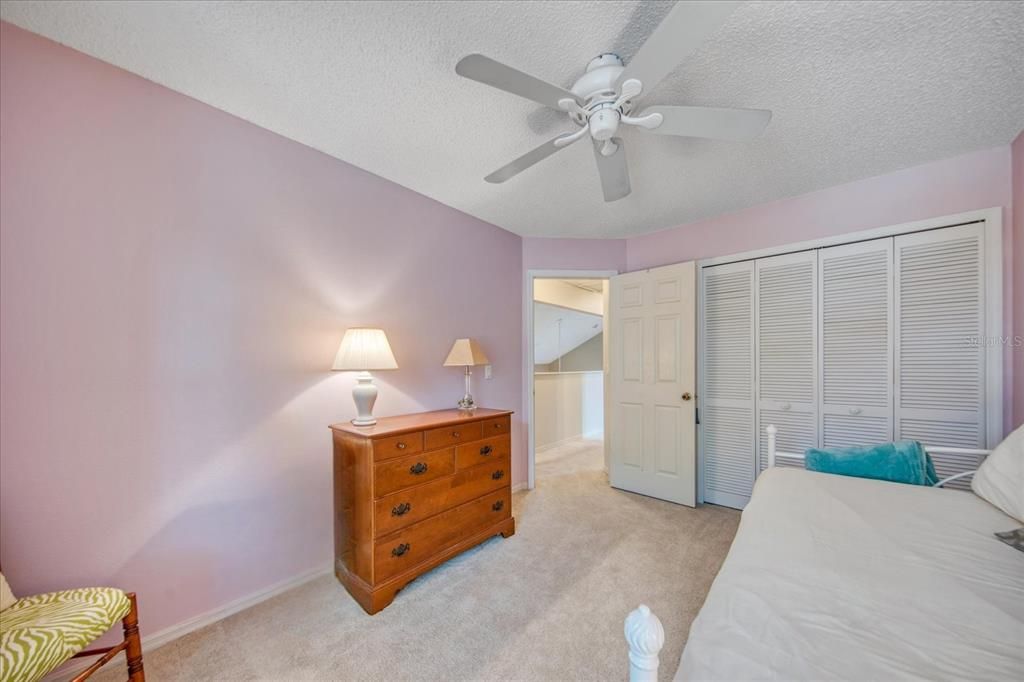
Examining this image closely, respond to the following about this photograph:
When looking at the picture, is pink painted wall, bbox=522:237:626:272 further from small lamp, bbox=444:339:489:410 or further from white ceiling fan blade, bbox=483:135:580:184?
white ceiling fan blade, bbox=483:135:580:184

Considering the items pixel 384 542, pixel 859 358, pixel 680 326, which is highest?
pixel 680 326

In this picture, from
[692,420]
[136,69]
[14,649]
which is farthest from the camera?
[692,420]

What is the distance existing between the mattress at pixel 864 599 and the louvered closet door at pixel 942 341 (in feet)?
3.63

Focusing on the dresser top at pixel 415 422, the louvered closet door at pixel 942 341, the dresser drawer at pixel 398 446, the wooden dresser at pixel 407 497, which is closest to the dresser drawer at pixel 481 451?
the wooden dresser at pixel 407 497

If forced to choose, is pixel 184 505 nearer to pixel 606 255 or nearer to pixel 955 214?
pixel 606 255

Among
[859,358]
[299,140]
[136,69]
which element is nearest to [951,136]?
[859,358]

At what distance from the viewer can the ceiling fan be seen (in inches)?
41.8

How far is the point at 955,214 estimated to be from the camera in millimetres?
2195

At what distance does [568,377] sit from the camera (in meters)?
5.26

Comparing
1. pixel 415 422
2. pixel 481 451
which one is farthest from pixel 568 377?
pixel 415 422

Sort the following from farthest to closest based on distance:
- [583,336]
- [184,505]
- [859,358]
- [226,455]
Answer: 1. [583,336]
2. [859,358]
3. [226,455]
4. [184,505]

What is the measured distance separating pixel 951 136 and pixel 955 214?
48 cm

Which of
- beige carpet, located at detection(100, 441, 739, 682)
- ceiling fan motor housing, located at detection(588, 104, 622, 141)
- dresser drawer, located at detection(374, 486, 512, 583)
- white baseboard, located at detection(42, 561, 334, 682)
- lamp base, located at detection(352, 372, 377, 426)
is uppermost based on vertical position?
ceiling fan motor housing, located at detection(588, 104, 622, 141)

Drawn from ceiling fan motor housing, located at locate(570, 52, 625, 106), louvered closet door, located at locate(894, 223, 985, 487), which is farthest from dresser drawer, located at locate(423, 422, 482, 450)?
louvered closet door, located at locate(894, 223, 985, 487)
